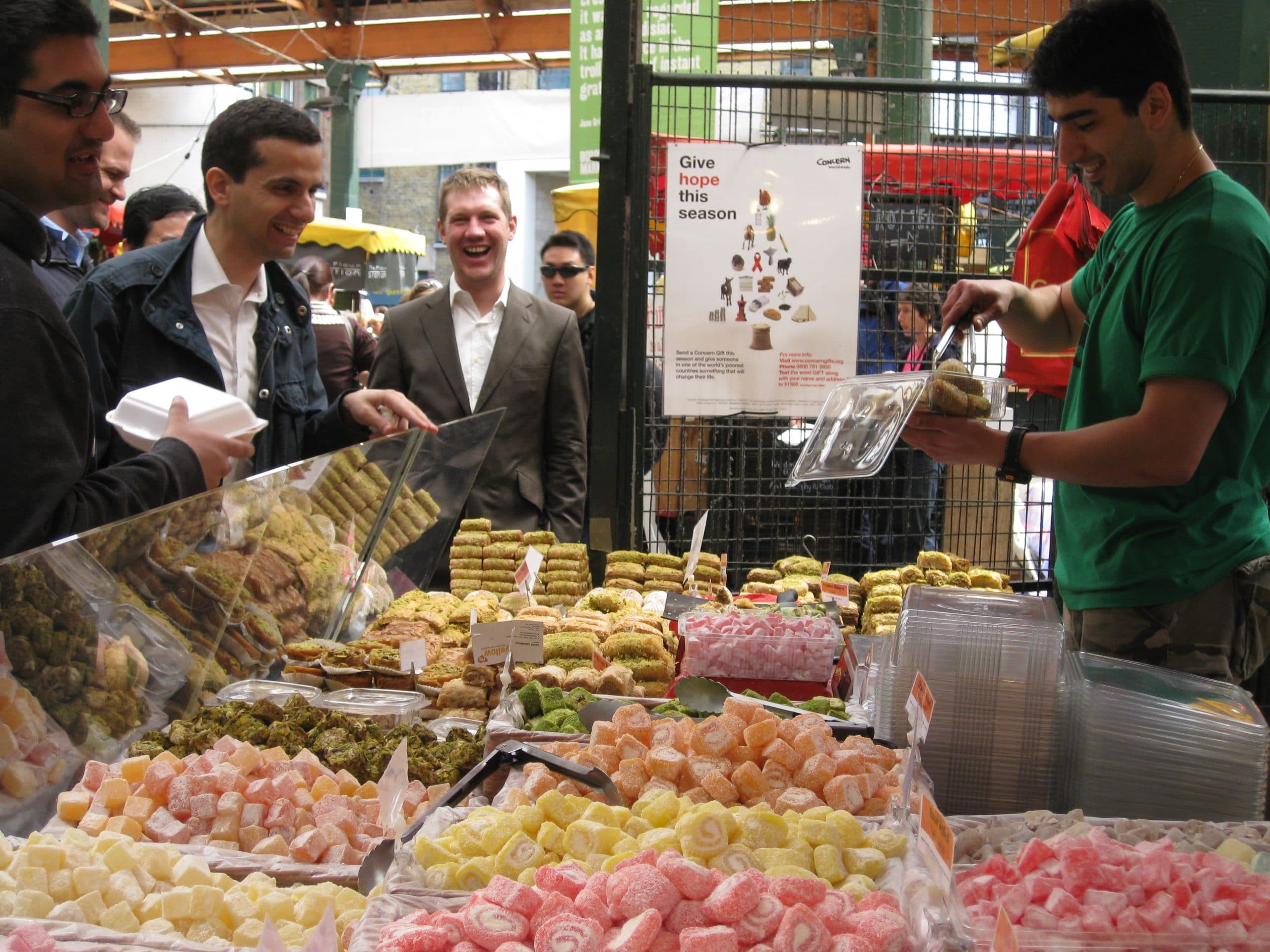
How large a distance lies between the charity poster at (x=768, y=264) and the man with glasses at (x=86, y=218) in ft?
6.61

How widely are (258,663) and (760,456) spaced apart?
207 cm

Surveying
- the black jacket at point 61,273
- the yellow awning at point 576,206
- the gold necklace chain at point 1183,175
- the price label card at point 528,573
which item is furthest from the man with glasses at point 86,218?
the gold necklace chain at point 1183,175

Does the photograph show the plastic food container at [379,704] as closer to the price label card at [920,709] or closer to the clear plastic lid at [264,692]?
the clear plastic lid at [264,692]

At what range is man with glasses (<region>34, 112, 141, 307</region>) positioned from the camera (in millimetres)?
3744

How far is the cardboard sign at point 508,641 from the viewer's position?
2.43m

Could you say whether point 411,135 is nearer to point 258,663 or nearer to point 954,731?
point 258,663

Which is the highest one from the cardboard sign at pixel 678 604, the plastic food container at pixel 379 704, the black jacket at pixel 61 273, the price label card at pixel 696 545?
the black jacket at pixel 61 273

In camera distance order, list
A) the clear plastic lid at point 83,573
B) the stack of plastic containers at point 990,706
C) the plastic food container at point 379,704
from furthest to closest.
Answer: the plastic food container at point 379,704
the stack of plastic containers at point 990,706
the clear plastic lid at point 83,573

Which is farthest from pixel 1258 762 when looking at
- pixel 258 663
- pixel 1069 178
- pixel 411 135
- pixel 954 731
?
pixel 411 135

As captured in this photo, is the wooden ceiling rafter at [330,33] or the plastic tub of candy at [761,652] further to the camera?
the wooden ceiling rafter at [330,33]

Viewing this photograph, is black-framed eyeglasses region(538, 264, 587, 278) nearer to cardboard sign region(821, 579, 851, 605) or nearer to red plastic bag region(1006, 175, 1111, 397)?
red plastic bag region(1006, 175, 1111, 397)

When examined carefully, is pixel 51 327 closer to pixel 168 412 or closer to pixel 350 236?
pixel 168 412

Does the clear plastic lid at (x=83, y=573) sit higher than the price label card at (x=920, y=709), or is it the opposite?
the clear plastic lid at (x=83, y=573)

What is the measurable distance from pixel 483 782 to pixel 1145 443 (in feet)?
4.53
